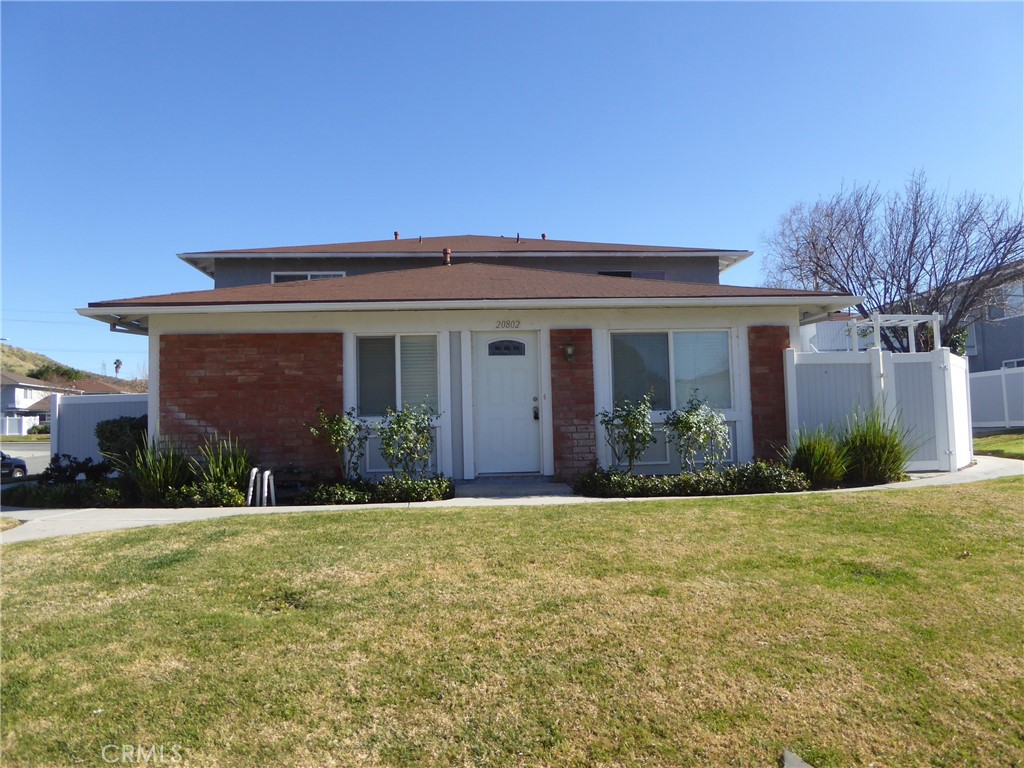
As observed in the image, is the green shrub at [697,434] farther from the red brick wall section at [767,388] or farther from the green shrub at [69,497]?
the green shrub at [69,497]

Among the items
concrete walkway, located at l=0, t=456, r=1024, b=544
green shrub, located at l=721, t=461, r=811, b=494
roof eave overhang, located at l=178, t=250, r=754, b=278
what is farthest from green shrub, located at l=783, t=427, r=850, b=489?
roof eave overhang, located at l=178, t=250, r=754, b=278

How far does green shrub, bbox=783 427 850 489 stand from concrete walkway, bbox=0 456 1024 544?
446 mm

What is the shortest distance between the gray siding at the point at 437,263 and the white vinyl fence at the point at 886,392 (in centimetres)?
739

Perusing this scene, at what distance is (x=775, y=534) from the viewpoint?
6.26 metres

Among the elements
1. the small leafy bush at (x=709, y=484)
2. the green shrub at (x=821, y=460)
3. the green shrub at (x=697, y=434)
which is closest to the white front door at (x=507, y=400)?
the small leafy bush at (x=709, y=484)

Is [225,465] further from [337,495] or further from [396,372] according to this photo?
[396,372]

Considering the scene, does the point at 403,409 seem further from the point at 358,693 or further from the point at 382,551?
the point at 358,693

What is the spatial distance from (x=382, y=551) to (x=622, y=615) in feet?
7.49

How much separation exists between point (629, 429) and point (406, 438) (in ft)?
10.0

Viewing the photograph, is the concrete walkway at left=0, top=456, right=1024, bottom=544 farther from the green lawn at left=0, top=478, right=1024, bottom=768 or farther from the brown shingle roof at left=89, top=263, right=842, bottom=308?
the brown shingle roof at left=89, top=263, right=842, bottom=308

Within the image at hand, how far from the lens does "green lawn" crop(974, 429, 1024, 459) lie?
1374 cm

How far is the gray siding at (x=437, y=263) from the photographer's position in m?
16.9

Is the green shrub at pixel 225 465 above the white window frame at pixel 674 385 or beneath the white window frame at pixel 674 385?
Answer: beneath

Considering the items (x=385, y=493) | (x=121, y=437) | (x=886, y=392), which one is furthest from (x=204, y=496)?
(x=886, y=392)
